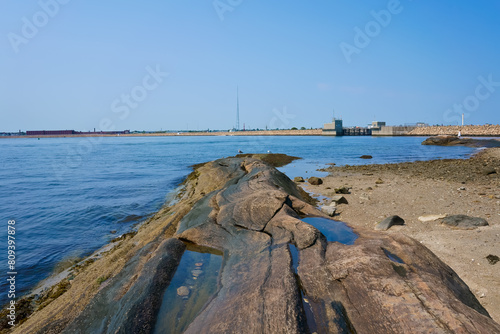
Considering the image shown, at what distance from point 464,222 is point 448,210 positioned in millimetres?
2194

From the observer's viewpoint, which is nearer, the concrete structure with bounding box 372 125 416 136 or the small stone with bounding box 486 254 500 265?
the small stone with bounding box 486 254 500 265

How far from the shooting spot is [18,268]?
25.6 ft

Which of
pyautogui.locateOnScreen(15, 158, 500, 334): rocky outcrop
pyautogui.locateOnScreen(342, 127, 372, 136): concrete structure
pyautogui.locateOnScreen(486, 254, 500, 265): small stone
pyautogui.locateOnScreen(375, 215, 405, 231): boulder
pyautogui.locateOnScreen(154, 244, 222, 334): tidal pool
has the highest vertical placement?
pyautogui.locateOnScreen(15, 158, 500, 334): rocky outcrop

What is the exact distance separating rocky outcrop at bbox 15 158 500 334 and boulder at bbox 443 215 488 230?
3468 millimetres

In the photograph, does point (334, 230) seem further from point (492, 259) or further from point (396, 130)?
point (396, 130)

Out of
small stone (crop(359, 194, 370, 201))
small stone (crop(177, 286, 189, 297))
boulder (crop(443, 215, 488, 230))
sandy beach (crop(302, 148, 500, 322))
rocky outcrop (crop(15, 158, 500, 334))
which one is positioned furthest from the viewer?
small stone (crop(359, 194, 370, 201))

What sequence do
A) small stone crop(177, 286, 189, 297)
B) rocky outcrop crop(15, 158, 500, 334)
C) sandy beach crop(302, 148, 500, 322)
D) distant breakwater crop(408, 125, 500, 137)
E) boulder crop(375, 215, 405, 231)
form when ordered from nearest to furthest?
rocky outcrop crop(15, 158, 500, 334)
small stone crop(177, 286, 189, 297)
sandy beach crop(302, 148, 500, 322)
boulder crop(375, 215, 405, 231)
distant breakwater crop(408, 125, 500, 137)

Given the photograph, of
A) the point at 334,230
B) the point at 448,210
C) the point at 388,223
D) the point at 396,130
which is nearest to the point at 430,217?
the point at 388,223

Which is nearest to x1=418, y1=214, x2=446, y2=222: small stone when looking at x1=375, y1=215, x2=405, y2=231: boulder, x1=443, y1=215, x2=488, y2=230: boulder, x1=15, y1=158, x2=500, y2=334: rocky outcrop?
x1=443, y1=215, x2=488, y2=230: boulder

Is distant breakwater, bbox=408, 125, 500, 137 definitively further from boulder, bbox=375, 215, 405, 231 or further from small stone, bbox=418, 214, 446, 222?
boulder, bbox=375, 215, 405, 231

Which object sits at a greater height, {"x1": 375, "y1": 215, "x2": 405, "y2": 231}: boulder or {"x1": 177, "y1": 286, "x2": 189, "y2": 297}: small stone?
{"x1": 177, "y1": 286, "x2": 189, "y2": 297}: small stone

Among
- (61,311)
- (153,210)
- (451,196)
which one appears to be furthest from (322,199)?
(61,311)

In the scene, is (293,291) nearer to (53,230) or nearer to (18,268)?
(18,268)

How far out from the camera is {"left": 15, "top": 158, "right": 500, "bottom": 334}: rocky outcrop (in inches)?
112
